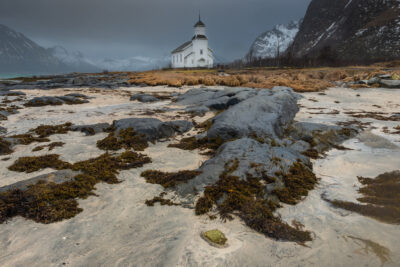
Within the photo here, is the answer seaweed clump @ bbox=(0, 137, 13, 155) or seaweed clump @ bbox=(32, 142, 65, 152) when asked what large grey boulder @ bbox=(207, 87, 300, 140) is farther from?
seaweed clump @ bbox=(0, 137, 13, 155)

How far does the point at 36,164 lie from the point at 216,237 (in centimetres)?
415

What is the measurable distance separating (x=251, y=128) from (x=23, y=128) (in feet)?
24.8

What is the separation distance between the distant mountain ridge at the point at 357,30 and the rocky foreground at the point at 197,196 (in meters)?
59.6

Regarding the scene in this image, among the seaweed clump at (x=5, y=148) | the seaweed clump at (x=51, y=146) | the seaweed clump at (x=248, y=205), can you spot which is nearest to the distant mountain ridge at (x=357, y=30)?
the seaweed clump at (x=248, y=205)

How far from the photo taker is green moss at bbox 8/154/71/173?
450 cm

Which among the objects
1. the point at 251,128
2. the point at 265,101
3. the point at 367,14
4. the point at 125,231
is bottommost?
the point at 125,231

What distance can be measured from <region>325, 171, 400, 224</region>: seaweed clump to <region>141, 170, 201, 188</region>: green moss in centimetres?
226

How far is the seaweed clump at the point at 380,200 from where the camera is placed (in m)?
2.91

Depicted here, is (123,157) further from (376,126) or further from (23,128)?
(376,126)

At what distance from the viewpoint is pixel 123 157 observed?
5.09 meters

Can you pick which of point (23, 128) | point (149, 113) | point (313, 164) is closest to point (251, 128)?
point (313, 164)

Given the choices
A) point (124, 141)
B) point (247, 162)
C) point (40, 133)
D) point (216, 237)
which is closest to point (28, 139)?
point (40, 133)

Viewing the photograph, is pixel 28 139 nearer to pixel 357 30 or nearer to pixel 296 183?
pixel 296 183

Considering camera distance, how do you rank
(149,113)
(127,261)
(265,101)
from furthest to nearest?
(149,113), (265,101), (127,261)
